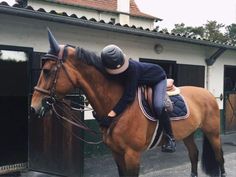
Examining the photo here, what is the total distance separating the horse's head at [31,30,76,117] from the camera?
374 centimetres

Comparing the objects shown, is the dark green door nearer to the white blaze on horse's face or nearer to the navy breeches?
the white blaze on horse's face

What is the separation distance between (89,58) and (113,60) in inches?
10.2

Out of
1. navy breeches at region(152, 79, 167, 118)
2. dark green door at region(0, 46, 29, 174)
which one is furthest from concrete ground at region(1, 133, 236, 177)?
navy breeches at region(152, 79, 167, 118)

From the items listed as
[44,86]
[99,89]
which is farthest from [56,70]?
[99,89]

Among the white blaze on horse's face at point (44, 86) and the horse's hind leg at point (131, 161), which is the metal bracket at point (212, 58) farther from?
the white blaze on horse's face at point (44, 86)

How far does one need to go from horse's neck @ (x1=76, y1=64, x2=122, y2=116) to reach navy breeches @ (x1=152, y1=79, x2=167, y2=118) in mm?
446

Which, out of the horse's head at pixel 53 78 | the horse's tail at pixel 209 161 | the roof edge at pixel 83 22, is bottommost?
the horse's tail at pixel 209 161

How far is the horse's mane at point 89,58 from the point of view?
12.9 ft

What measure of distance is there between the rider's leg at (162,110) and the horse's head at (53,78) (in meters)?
0.98

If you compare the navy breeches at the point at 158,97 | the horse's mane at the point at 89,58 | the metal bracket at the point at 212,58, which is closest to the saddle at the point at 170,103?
the navy breeches at the point at 158,97

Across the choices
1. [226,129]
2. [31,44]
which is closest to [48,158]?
[31,44]

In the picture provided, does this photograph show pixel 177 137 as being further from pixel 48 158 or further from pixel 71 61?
pixel 48 158

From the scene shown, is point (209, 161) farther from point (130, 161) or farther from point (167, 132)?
point (130, 161)

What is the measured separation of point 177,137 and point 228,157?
3859 mm
